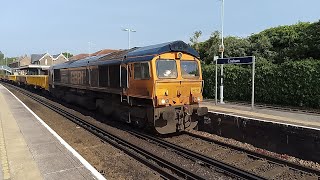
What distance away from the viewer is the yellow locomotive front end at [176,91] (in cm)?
1134

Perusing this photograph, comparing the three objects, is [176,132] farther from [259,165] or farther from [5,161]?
[5,161]

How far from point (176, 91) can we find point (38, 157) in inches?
210

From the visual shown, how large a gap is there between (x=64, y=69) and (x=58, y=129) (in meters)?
10.9

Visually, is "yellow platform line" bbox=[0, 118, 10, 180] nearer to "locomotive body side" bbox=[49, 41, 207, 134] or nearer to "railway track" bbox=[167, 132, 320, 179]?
"locomotive body side" bbox=[49, 41, 207, 134]

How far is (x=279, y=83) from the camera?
2109cm

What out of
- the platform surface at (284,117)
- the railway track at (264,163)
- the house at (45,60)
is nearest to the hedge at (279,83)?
the platform surface at (284,117)

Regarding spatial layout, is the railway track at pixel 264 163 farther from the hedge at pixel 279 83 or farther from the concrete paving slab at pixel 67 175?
the hedge at pixel 279 83

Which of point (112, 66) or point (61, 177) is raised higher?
point (112, 66)

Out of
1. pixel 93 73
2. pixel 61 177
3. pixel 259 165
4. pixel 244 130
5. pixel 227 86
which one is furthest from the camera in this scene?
pixel 227 86

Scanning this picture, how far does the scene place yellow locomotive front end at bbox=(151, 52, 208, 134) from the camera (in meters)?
11.3

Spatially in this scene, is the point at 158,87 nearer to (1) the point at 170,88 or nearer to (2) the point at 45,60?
(1) the point at 170,88


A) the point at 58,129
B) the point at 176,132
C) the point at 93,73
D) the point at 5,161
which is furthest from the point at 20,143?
the point at 93,73

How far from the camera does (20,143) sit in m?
10.2

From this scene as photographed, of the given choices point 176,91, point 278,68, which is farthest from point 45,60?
point 176,91
